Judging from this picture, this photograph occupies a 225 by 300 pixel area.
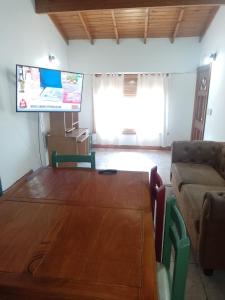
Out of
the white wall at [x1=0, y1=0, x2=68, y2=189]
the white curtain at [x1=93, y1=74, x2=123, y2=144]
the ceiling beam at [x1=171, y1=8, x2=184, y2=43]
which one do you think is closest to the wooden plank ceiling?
the ceiling beam at [x1=171, y1=8, x2=184, y2=43]

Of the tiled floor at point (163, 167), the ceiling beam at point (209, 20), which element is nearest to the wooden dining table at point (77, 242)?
the tiled floor at point (163, 167)

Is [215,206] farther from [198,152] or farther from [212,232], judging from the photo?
[198,152]

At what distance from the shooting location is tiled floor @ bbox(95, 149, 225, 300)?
63.2 inches

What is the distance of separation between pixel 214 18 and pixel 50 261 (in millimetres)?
4785

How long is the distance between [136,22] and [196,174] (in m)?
3.43

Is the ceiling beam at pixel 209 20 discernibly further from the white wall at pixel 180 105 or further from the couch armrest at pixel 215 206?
the couch armrest at pixel 215 206

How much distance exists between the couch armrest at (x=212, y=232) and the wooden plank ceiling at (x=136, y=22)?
12.1ft

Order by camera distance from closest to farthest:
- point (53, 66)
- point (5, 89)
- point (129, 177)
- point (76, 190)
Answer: point (76, 190), point (129, 177), point (5, 89), point (53, 66)

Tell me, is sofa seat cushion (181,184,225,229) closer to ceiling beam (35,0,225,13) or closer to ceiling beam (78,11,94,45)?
ceiling beam (35,0,225,13)

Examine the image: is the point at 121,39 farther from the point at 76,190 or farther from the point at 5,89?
the point at 76,190

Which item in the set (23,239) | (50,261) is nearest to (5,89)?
(23,239)

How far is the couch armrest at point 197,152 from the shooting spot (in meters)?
3.09

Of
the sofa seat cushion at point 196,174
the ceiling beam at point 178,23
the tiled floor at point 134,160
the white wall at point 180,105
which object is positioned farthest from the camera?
the white wall at point 180,105

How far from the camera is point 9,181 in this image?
3.16m
